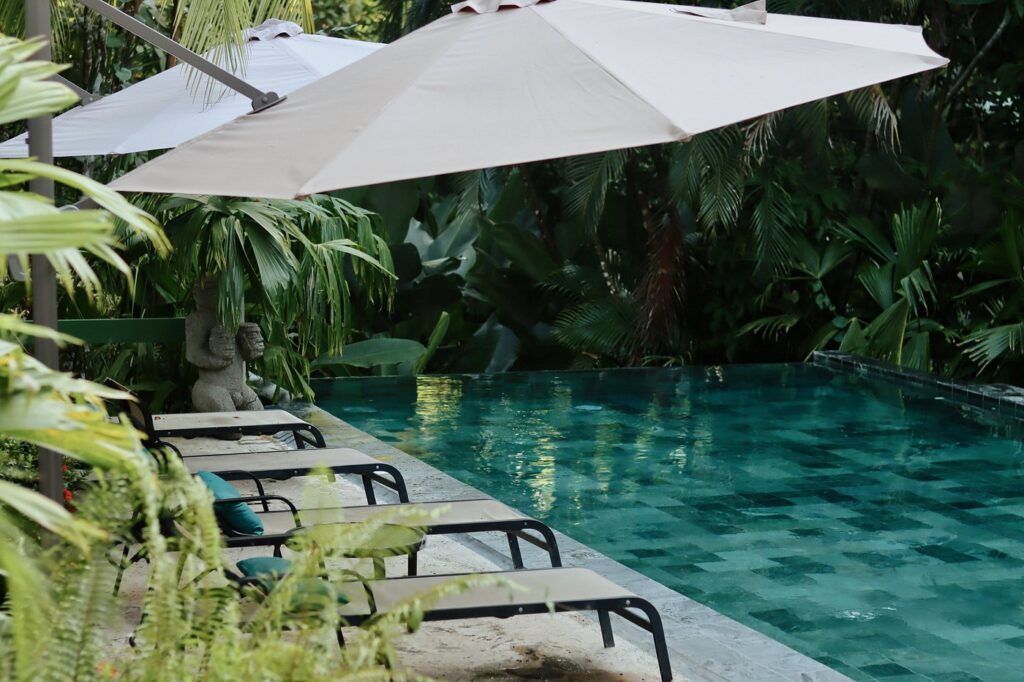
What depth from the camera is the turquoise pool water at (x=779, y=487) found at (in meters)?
5.44

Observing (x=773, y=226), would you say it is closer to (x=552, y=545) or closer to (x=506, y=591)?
(x=552, y=545)

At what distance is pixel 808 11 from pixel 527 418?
7.52 m

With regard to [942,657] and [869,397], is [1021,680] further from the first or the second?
[869,397]

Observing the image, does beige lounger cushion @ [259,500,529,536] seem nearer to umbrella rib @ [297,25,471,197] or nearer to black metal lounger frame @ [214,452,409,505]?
black metal lounger frame @ [214,452,409,505]

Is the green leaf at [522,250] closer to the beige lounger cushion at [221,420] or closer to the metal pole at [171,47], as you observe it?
the beige lounger cushion at [221,420]

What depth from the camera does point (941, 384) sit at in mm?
11492

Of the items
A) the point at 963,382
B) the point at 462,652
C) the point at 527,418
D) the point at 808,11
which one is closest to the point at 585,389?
the point at 527,418

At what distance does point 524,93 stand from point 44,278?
1526 millimetres

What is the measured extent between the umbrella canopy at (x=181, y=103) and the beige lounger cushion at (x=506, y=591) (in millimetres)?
2994

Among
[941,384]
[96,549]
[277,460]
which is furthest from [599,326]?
[96,549]

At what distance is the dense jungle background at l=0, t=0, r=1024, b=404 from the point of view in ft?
42.9

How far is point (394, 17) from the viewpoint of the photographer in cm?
1783

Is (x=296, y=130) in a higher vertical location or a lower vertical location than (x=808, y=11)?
lower

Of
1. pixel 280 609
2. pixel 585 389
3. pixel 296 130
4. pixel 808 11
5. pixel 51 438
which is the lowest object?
pixel 585 389
